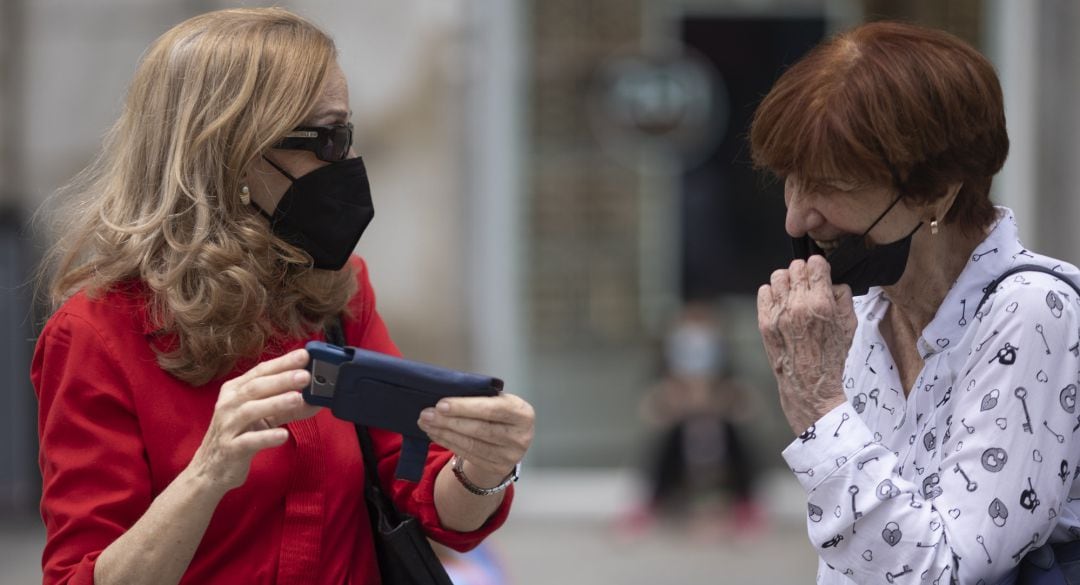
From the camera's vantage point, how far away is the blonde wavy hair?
249 cm

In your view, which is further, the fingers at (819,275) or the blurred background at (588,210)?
the blurred background at (588,210)

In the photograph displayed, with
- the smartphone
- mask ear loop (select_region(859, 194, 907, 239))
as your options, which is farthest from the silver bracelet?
mask ear loop (select_region(859, 194, 907, 239))

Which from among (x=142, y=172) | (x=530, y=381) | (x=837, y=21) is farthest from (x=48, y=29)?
(x=142, y=172)

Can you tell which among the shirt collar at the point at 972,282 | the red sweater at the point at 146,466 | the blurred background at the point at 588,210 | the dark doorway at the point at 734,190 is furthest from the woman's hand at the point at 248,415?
the dark doorway at the point at 734,190

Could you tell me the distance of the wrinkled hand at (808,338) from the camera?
8.07ft

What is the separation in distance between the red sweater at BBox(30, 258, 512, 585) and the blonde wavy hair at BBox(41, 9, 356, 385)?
2.2 inches

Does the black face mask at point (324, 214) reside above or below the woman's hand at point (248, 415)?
above

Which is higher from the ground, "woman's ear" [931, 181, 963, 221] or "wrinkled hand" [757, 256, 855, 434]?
"woman's ear" [931, 181, 963, 221]

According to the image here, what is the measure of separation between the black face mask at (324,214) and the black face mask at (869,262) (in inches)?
38.2

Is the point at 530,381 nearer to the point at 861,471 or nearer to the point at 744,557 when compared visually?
the point at 744,557

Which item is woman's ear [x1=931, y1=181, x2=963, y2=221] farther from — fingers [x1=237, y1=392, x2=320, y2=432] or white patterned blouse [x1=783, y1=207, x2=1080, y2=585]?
fingers [x1=237, y1=392, x2=320, y2=432]

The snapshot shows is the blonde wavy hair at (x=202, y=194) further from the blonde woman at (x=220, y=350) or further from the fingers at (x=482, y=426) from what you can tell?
the fingers at (x=482, y=426)

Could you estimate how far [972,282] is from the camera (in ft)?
8.09

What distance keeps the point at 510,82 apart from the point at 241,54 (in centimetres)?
568
